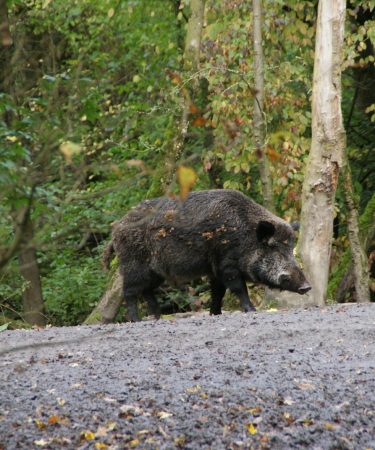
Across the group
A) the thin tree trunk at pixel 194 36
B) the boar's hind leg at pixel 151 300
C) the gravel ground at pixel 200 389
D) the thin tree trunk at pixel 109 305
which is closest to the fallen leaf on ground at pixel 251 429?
the gravel ground at pixel 200 389

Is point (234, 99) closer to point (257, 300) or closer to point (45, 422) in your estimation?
point (257, 300)

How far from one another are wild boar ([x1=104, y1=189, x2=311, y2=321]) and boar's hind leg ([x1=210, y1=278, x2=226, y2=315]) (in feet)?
0.05

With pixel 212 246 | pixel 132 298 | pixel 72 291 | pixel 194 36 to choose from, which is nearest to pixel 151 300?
pixel 132 298

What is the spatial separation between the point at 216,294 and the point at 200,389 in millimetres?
5321

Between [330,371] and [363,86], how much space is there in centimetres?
1121

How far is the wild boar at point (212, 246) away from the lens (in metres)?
11.1

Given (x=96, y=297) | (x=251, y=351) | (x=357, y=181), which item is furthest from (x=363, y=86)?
(x=251, y=351)

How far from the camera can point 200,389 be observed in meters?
6.23

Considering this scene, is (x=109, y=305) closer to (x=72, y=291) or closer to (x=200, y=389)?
(x=72, y=291)

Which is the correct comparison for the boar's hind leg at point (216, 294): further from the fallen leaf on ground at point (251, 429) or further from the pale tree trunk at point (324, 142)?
the fallen leaf on ground at point (251, 429)

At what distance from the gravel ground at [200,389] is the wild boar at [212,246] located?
8.00 feet

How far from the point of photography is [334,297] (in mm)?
14609

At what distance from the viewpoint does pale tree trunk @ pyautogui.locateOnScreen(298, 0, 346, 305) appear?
11.1 metres

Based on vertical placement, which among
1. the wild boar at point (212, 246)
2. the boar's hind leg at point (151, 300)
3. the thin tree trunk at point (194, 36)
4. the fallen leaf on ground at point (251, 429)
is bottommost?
the boar's hind leg at point (151, 300)
